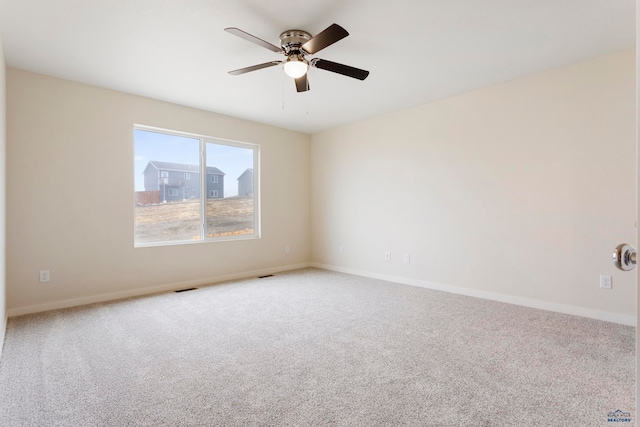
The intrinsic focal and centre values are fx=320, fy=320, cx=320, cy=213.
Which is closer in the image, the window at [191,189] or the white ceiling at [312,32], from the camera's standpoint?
the white ceiling at [312,32]

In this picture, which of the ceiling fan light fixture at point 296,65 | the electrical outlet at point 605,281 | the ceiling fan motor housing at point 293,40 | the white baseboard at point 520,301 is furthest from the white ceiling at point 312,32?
the white baseboard at point 520,301

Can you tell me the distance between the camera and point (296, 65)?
259 centimetres

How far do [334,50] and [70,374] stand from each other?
3203mm

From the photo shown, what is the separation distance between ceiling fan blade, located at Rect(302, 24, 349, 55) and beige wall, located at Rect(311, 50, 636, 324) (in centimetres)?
240

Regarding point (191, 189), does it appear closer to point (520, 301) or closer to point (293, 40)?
point (293, 40)

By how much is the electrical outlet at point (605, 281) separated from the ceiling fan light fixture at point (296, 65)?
3355 millimetres

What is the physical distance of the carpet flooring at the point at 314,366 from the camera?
5.47ft

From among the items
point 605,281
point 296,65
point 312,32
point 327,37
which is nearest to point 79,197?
point 296,65

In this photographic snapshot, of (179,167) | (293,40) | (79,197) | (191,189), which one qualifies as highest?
(293,40)

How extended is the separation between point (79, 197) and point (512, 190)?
192 inches

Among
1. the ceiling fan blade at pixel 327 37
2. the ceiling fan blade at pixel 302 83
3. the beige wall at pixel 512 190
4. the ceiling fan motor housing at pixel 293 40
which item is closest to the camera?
the ceiling fan blade at pixel 327 37

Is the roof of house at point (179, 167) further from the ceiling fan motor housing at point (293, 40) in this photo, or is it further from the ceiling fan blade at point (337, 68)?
the ceiling fan blade at point (337, 68)
